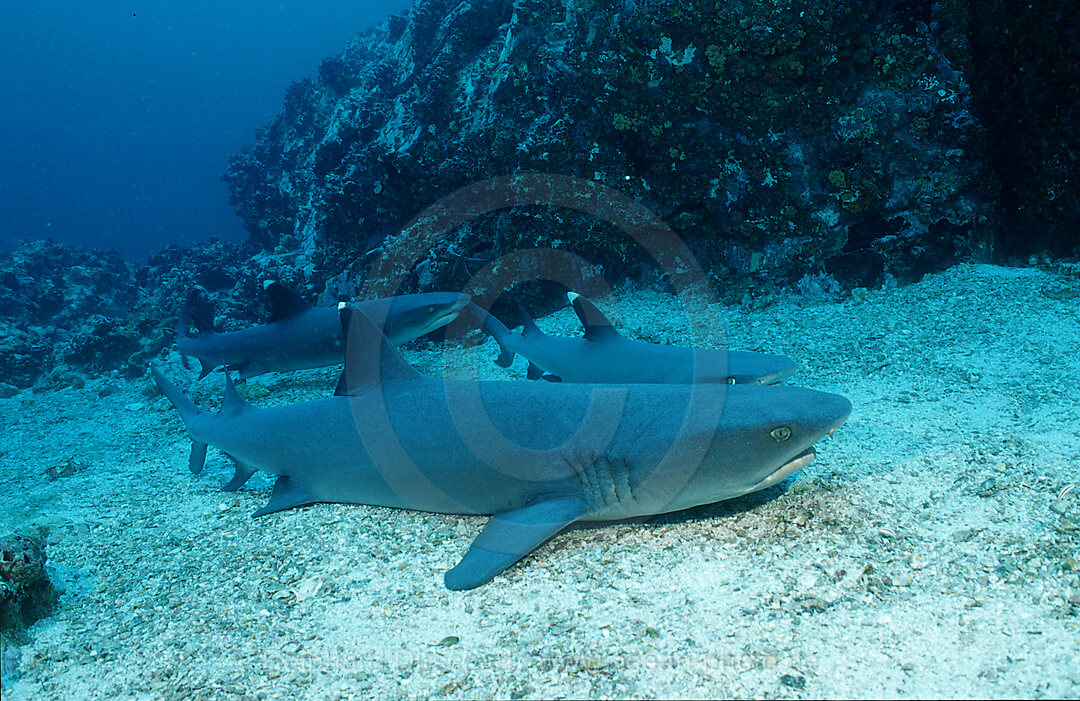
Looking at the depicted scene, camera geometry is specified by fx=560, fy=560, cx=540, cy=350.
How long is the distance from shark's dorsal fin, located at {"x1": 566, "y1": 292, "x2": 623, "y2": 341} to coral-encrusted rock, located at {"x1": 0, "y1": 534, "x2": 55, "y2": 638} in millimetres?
3265

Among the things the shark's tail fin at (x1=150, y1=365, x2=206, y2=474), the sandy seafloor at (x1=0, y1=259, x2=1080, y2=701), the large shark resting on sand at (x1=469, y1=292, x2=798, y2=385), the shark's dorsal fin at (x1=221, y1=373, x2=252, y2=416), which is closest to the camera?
the sandy seafloor at (x1=0, y1=259, x2=1080, y2=701)

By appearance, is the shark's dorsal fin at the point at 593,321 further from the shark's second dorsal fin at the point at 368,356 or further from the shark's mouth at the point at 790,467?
the shark's mouth at the point at 790,467

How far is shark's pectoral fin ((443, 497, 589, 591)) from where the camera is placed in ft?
7.41

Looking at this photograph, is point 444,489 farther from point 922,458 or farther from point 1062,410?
point 1062,410

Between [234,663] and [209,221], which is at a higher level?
[209,221]

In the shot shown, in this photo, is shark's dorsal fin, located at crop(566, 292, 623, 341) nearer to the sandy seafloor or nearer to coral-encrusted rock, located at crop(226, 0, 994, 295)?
the sandy seafloor

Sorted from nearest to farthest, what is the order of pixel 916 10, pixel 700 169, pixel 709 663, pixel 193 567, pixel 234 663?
pixel 709 663, pixel 234 663, pixel 193 567, pixel 916 10, pixel 700 169

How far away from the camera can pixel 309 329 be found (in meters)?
6.30

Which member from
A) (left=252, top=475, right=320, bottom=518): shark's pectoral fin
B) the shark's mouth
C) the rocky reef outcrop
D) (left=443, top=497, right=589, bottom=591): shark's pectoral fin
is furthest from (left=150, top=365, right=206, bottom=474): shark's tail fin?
the rocky reef outcrop

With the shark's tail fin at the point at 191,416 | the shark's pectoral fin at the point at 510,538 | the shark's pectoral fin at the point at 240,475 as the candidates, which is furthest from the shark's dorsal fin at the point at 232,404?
the shark's pectoral fin at the point at 510,538

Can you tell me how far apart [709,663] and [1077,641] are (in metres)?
1.01

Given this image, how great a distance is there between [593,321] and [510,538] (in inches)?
85.7

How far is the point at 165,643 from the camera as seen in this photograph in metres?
2.20

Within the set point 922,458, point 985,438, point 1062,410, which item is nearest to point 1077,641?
point 922,458
